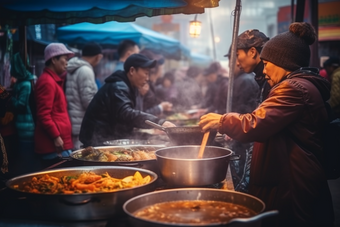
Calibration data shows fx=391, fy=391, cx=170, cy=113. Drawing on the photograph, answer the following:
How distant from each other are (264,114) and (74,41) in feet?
25.0

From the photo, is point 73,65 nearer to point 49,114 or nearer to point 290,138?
point 49,114

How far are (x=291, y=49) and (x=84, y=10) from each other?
2851 millimetres

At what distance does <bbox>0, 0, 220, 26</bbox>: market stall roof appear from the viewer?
446cm

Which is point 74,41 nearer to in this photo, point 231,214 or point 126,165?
point 126,165

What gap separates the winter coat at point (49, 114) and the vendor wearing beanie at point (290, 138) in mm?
3126

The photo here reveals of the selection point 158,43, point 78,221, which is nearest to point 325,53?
point 158,43

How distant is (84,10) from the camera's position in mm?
4840

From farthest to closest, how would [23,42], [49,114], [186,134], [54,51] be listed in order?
[23,42]
[54,51]
[49,114]
[186,134]

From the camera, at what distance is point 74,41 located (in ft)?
31.1

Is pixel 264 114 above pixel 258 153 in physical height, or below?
above

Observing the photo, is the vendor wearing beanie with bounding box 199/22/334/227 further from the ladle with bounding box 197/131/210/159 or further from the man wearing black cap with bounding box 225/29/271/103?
the man wearing black cap with bounding box 225/29/271/103

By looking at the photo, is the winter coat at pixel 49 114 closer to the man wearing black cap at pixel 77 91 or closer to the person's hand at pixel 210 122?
the man wearing black cap at pixel 77 91

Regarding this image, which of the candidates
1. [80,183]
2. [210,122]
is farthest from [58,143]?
[210,122]

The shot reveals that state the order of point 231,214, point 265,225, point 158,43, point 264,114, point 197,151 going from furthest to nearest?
point 158,43 < point 197,151 < point 265,225 < point 264,114 < point 231,214
